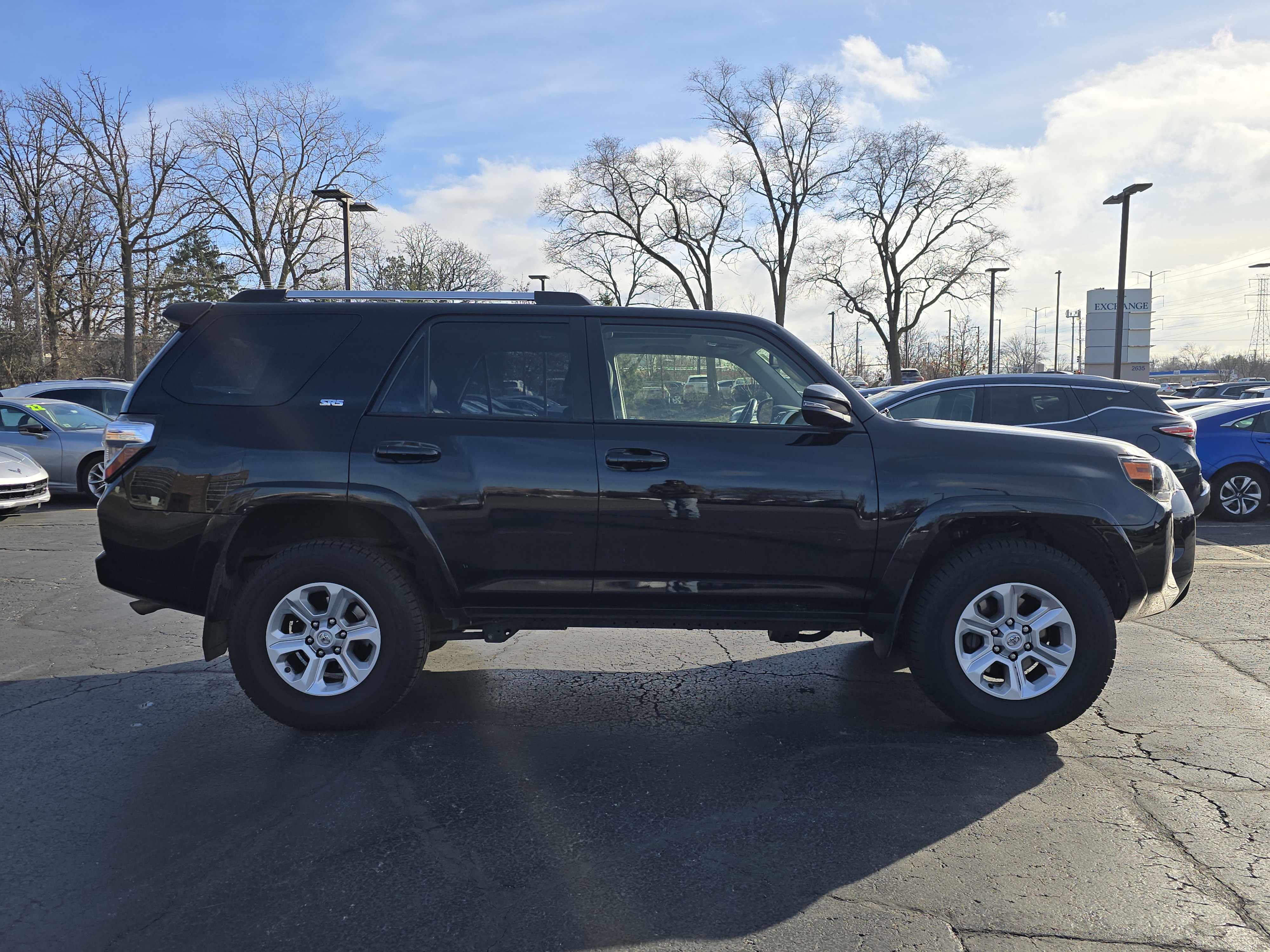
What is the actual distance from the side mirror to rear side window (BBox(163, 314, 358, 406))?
210 centimetres

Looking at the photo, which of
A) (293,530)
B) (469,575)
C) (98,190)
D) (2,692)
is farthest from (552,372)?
(98,190)

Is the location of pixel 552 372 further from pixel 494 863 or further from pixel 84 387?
pixel 84 387

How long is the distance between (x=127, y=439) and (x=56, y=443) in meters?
10.0

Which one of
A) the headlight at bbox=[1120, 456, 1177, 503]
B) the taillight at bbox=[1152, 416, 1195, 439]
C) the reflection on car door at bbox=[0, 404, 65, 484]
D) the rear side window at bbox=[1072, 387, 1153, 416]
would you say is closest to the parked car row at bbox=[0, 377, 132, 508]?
the reflection on car door at bbox=[0, 404, 65, 484]

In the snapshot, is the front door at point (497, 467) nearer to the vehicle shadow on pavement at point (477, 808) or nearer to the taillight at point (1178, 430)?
the vehicle shadow on pavement at point (477, 808)

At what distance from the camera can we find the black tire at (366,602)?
409 cm

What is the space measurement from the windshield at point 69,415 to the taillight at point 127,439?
961cm

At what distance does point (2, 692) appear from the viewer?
15.8 feet

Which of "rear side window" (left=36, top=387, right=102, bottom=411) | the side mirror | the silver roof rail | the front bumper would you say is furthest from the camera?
"rear side window" (left=36, top=387, right=102, bottom=411)

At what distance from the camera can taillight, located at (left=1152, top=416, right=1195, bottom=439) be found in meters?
9.09

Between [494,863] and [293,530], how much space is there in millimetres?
1979

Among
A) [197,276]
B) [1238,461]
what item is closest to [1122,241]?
[1238,461]

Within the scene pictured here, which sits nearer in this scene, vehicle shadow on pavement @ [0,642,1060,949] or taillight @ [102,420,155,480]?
vehicle shadow on pavement @ [0,642,1060,949]

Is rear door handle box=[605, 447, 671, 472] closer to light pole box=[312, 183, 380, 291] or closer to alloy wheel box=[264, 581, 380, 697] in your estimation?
alloy wheel box=[264, 581, 380, 697]
